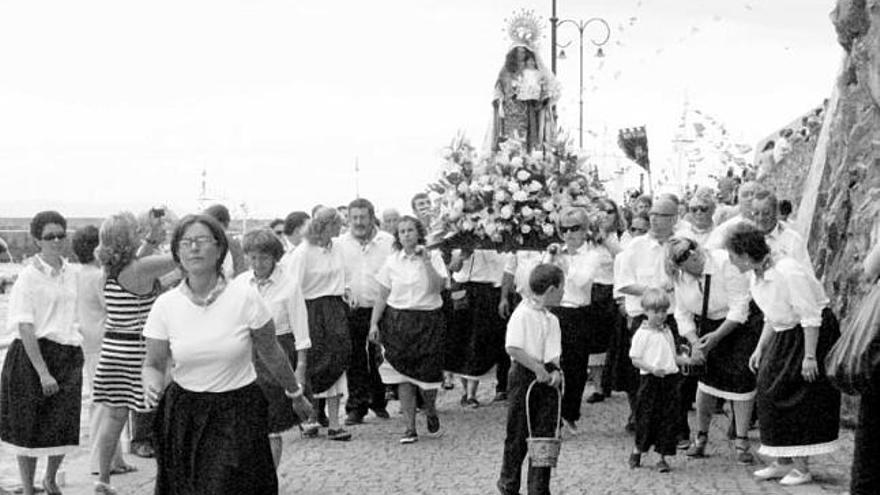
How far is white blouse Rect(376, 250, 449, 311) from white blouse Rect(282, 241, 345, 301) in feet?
1.58

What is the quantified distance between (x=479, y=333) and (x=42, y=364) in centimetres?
574

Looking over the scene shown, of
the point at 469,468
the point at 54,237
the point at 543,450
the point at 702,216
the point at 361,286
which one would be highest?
the point at 702,216

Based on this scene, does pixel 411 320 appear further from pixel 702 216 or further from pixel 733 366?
pixel 733 366

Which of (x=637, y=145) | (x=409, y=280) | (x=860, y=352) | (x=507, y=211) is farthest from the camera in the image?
(x=637, y=145)

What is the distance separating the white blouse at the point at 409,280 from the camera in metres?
12.1

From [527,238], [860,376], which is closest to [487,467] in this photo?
[527,238]

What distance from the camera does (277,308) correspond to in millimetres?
10359

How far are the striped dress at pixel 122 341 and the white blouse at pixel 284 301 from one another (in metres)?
0.86

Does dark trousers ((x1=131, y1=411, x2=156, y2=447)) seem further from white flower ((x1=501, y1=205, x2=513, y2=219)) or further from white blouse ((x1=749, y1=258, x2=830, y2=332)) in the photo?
white blouse ((x1=749, y1=258, x2=830, y2=332))

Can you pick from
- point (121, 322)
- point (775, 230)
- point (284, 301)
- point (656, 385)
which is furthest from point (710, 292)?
point (121, 322)

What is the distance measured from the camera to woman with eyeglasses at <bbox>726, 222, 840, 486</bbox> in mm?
9141

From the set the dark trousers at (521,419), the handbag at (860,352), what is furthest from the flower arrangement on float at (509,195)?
the handbag at (860,352)

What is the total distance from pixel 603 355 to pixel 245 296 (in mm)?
7712

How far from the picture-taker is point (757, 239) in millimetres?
9234
